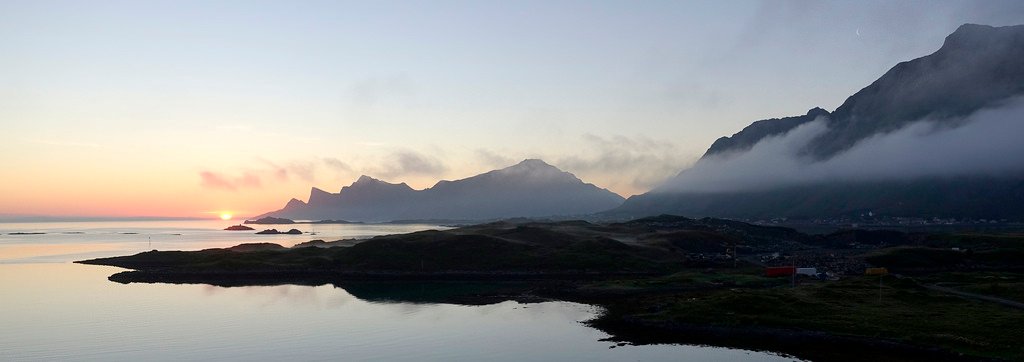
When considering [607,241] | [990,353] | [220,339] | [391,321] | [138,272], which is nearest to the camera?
[990,353]

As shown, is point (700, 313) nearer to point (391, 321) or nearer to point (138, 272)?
point (391, 321)

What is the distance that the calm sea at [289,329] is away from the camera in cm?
7100

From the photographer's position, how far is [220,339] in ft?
265

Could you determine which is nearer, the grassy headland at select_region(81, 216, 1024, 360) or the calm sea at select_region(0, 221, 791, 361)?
the calm sea at select_region(0, 221, 791, 361)

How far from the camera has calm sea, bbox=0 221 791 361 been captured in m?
71.0

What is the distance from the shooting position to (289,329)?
3418 inches

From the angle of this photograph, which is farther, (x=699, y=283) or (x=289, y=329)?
(x=699, y=283)

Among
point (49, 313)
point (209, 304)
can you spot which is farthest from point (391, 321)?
point (49, 313)

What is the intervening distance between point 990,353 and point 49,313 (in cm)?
11817

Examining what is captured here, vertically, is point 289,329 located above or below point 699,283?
below

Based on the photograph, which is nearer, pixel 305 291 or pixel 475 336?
pixel 475 336

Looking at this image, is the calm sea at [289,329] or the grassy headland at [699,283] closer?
the calm sea at [289,329]

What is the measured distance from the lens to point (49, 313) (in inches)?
3880

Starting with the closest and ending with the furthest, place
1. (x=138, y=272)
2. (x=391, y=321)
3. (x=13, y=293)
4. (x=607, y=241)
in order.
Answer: (x=391, y=321) < (x=13, y=293) < (x=138, y=272) < (x=607, y=241)
